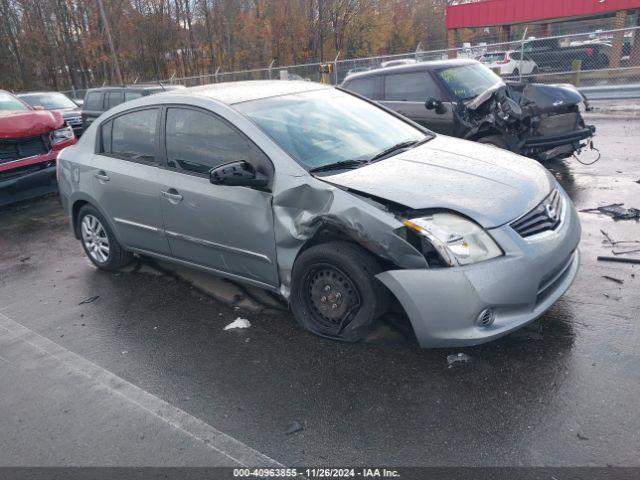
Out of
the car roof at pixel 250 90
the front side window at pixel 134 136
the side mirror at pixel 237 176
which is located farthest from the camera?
the front side window at pixel 134 136

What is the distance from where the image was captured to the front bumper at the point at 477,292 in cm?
294

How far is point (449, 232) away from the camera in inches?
121

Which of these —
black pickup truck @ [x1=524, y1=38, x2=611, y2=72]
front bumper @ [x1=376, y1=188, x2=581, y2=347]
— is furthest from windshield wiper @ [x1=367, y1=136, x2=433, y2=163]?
black pickup truck @ [x1=524, y1=38, x2=611, y2=72]

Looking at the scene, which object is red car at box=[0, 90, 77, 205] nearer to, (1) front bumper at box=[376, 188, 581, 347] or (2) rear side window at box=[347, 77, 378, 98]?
(2) rear side window at box=[347, 77, 378, 98]

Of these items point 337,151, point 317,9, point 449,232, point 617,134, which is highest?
point 317,9

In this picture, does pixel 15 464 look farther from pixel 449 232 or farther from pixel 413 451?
pixel 449 232

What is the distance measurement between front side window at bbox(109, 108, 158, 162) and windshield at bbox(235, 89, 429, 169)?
36.9 inches

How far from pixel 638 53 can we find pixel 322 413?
17148 mm

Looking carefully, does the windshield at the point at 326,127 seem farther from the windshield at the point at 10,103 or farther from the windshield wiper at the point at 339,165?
the windshield at the point at 10,103

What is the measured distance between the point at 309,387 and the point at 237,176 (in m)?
1.46

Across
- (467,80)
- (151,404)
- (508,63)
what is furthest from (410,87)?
(508,63)

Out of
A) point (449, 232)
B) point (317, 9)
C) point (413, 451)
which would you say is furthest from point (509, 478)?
point (317, 9)

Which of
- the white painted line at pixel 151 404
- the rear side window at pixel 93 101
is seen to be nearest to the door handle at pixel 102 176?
the white painted line at pixel 151 404

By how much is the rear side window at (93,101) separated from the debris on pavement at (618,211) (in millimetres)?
11356
